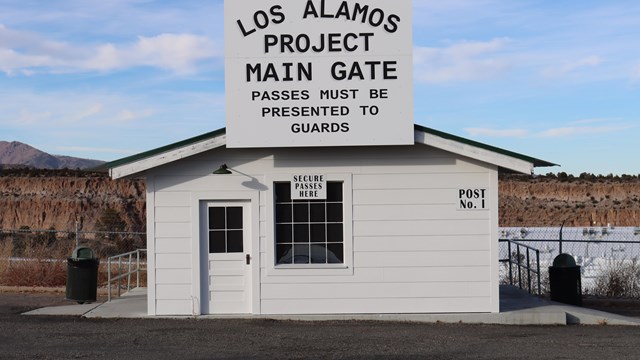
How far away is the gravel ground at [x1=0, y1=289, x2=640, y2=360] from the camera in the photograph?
12.1 m

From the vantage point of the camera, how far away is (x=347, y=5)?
1552cm

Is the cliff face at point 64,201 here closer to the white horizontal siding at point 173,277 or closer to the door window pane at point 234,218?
the white horizontal siding at point 173,277

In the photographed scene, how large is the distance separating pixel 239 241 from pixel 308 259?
1.26m

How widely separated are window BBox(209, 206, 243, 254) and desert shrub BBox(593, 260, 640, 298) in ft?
30.8

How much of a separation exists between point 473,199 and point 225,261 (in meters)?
4.49

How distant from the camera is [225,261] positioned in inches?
632

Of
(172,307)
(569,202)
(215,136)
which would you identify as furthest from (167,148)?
(569,202)

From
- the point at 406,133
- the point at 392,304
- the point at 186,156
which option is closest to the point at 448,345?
the point at 392,304

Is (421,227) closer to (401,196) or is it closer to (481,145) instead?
(401,196)

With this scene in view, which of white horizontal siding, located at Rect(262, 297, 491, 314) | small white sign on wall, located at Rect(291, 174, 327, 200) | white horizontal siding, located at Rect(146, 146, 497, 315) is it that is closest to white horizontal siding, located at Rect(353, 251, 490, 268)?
white horizontal siding, located at Rect(146, 146, 497, 315)

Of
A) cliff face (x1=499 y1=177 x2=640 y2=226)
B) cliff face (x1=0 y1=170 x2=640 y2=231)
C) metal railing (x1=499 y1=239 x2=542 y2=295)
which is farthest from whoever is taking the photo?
cliff face (x1=0 y1=170 x2=640 y2=231)

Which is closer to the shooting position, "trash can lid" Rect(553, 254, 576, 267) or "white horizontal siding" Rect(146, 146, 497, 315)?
"white horizontal siding" Rect(146, 146, 497, 315)

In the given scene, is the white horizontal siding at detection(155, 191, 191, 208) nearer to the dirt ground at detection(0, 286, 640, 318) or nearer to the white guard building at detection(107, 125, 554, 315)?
the white guard building at detection(107, 125, 554, 315)

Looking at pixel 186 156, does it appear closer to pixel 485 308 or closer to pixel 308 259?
pixel 308 259
